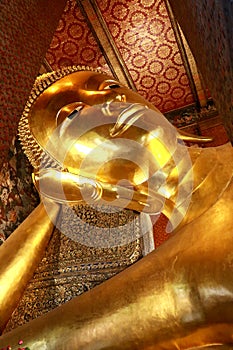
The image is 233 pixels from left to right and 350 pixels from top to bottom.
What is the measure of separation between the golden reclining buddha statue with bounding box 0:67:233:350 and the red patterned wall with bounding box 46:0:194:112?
1.15 metres

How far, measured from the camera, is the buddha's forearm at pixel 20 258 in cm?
194

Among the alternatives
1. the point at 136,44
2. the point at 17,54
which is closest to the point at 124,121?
the point at 17,54

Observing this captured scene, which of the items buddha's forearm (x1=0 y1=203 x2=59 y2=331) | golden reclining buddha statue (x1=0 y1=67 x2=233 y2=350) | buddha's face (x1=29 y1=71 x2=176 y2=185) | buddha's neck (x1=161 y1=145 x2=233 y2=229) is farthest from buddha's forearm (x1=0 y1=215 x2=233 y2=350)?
buddha's face (x1=29 y1=71 x2=176 y2=185)

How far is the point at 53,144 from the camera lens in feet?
6.63

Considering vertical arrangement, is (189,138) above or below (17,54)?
below

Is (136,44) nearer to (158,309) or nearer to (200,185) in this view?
(200,185)

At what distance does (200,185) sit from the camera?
1855mm

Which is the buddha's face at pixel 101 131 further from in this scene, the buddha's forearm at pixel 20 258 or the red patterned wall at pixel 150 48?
the red patterned wall at pixel 150 48

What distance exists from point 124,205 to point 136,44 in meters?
1.73

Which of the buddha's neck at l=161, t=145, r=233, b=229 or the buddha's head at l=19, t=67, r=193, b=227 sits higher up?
the buddha's head at l=19, t=67, r=193, b=227

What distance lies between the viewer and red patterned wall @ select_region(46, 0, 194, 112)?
321 centimetres

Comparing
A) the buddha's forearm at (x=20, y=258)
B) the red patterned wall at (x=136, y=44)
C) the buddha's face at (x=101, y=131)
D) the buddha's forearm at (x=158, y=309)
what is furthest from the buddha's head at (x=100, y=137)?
the red patterned wall at (x=136, y=44)

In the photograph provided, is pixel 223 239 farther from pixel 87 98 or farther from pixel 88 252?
pixel 88 252

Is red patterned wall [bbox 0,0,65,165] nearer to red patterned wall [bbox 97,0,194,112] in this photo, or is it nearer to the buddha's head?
the buddha's head
